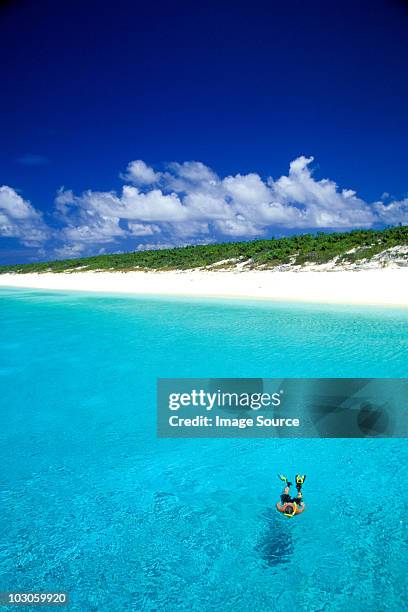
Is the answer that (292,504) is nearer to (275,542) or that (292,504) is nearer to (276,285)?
(275,542)

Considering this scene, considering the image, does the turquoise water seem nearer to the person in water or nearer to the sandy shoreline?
the person in water

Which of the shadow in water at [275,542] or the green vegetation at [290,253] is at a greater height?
the green vegetation at [290,253]

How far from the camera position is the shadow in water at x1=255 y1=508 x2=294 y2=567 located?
424 cm

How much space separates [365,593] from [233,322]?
47.0 ft

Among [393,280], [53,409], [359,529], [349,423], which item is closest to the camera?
[359,529]

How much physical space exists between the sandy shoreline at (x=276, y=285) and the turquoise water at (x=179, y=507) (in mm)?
13950

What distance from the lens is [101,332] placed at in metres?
17.3

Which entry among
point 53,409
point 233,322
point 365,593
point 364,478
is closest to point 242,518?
point 365,593

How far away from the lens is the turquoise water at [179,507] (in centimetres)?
396

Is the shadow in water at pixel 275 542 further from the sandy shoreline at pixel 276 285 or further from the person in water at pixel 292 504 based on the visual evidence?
the sandy shoreline at pixel 276 285

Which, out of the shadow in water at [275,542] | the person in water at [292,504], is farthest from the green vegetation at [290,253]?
the shadow in water at [275,542]

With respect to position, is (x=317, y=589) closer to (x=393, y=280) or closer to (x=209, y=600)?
(x=209, y=600)

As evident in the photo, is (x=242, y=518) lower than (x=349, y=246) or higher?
lower

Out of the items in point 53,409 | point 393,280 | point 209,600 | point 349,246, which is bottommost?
point 209,600
